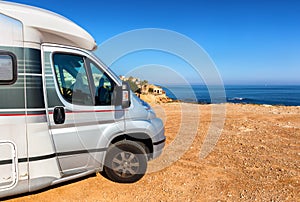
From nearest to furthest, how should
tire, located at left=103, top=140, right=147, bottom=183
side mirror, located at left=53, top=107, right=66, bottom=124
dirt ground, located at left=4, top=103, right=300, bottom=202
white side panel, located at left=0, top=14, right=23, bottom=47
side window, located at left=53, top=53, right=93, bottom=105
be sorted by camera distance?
white side panel, located at left=0, top=14, right=23, bottom=47 → side mirror, located at left=53, top=107, right=66, bottom=124 → side window, located at left=53, top=53, right=93, bottom=105 → dirt ground, located at left=4, top=103, right=300, bottom=202 → tire, located at left=103, top=140, right=147, bottom=183

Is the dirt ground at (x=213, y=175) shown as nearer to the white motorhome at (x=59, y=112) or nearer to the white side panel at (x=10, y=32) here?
the white motorhome at (x=59, y=112)

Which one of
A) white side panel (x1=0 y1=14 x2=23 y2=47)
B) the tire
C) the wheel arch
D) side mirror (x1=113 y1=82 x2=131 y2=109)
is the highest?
white side panel (x1=0 y1=14 x2=23 y2=47)

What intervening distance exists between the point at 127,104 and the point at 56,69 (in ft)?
4.06

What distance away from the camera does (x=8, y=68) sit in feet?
9.15

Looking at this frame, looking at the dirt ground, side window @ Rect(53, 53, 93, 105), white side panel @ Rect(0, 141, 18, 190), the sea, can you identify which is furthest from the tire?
the sea

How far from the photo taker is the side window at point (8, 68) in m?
2.76

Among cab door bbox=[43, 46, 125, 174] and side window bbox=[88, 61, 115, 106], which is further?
side window bbox=[88, 61, 115, 106]

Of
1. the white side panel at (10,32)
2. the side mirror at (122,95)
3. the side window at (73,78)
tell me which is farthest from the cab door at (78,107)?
the white side panel at (10,32)

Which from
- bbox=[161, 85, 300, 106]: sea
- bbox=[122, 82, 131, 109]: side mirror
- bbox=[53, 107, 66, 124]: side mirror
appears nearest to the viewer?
bbox=[53, 107, 66, 124]: side mirror

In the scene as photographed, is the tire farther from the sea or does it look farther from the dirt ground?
the sea

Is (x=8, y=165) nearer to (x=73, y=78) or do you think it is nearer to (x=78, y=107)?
(x=78, y=107)

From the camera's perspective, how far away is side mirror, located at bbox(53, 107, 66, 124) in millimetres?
3135

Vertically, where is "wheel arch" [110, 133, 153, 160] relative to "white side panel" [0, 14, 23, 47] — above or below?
below

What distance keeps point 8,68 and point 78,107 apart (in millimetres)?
1048
